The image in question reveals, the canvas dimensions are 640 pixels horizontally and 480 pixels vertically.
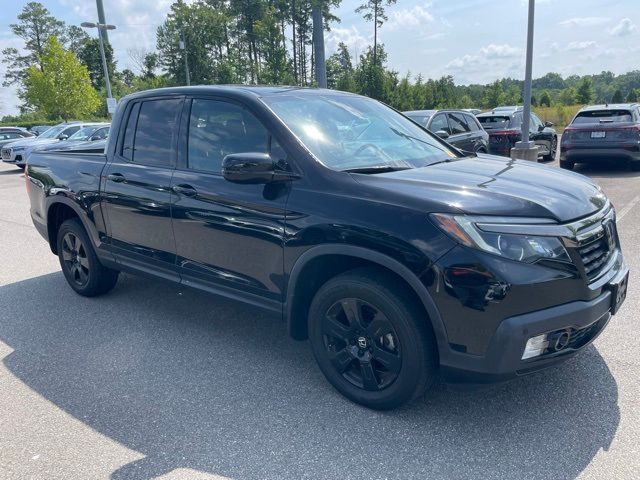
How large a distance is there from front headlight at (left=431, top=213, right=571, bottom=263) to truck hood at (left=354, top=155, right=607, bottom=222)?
61 mm

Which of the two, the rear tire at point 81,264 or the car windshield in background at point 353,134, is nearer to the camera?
the car windshield in background at point 353,134

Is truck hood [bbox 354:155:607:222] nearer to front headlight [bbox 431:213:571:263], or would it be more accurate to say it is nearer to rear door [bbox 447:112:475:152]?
front headlight [bbox 431:213:571:263]

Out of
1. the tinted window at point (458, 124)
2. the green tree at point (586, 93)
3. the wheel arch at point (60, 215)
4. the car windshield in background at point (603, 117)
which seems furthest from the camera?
the green tree at point (586, 93)

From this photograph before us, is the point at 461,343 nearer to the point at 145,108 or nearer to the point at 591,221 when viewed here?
the point at 591,221

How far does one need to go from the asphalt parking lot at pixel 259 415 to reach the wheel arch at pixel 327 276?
1.60 ft

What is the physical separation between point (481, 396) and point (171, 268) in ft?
7.72

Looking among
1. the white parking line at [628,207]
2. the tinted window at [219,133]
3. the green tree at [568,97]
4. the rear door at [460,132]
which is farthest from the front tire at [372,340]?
the green tree at [568,97]

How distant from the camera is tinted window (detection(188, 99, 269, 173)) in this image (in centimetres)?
340

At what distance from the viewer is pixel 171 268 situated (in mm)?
3945

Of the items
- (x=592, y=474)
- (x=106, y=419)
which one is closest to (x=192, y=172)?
(x=106, y=419)

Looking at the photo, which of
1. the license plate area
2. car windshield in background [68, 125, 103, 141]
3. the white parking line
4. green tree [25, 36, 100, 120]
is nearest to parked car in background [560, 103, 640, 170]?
the white parking line

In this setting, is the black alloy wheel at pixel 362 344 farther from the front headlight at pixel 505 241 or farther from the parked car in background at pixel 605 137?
the parked car in background at pixel 605 137

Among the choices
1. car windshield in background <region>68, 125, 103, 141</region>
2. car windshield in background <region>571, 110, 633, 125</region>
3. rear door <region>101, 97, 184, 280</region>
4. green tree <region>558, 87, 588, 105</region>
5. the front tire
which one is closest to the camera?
the front tire

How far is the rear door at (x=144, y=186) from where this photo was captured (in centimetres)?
386
